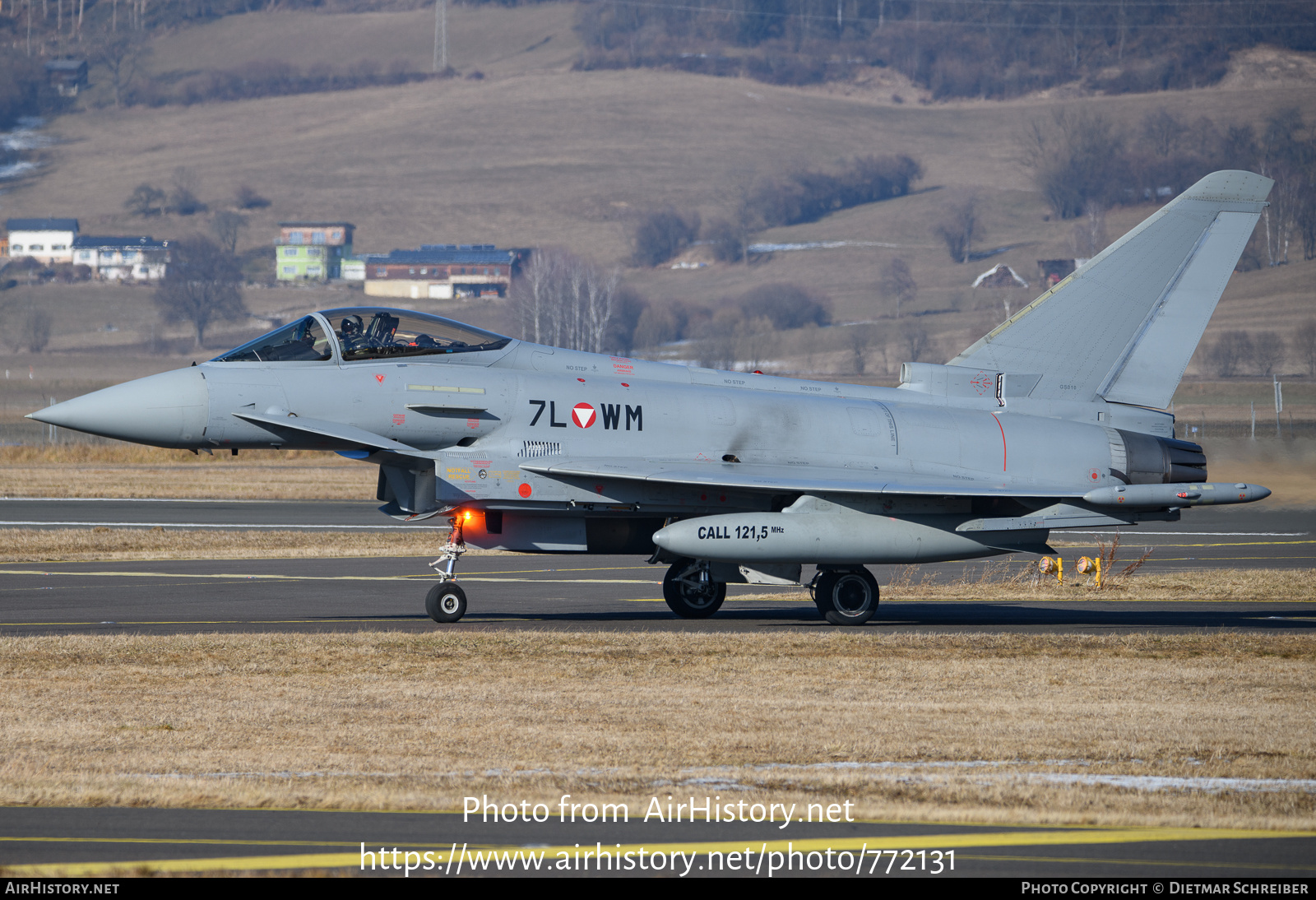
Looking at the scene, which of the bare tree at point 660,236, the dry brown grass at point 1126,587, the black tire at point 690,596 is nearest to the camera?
the black tire at point 690,596

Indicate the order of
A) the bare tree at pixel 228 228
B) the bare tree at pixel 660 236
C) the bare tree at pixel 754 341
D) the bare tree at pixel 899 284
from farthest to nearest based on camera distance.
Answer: the bare tree at pixel 228 228, the bare tree at pixel 660 236, the bare tree at pixel 899 284, the bare tree at pixel 754 341

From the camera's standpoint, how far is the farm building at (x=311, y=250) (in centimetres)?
17562

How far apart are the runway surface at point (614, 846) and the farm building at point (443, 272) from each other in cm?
15870

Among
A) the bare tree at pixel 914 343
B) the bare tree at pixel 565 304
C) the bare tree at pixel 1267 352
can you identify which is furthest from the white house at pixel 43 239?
the bare tree at pixel 1267 352

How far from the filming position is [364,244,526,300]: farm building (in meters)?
167

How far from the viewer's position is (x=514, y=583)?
70.0ft

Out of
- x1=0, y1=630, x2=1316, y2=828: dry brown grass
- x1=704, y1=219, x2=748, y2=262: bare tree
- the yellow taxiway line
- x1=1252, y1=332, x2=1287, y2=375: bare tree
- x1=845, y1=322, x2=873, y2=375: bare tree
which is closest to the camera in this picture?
the yellow taxiway line

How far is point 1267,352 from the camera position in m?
114

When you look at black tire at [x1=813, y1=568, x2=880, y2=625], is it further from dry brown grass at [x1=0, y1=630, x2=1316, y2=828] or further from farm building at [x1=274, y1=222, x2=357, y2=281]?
farm building at [x1=274, y1=222, x2=357, y2=281]

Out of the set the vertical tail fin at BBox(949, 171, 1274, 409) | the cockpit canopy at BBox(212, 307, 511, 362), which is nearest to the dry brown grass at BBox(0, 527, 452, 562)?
the cockpit canopy at BBox(212, 307, 511, 362)

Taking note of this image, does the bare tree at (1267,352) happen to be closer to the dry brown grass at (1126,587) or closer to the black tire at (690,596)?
the dry brown grass at (1126,587)

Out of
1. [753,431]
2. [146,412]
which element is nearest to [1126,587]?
[753,431]

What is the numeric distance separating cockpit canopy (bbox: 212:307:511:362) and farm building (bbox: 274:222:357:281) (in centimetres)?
16045
